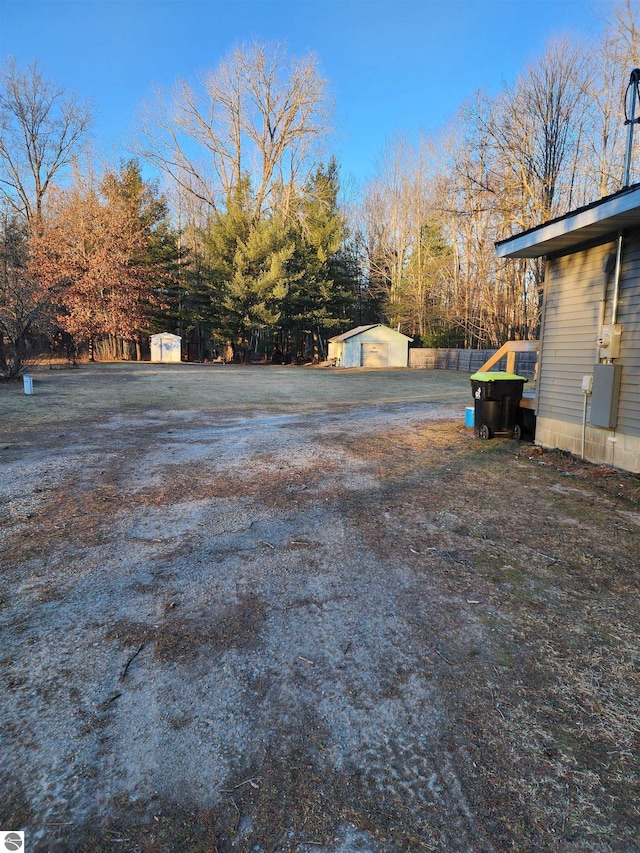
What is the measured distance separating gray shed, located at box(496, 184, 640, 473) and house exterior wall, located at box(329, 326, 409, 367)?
2285 centimetres

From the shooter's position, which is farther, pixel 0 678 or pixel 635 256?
pixel 635 256

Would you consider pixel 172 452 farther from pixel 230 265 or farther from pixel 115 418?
pixel 230 265

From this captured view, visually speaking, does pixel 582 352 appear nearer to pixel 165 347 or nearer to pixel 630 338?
pixel 630 338

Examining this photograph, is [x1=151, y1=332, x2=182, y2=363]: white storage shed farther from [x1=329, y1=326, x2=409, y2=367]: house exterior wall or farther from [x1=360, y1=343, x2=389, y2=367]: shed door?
[x1=360, y1=343, x2=389, y2=367]: shed door

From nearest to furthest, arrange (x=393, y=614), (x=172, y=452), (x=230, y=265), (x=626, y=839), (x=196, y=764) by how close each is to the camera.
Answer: (x=626, y=839) < (x=196, y=764) < (x=393, y=614) < (x=172, y=452) < (x=230, y=265)

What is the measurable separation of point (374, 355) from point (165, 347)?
13912 millimetres

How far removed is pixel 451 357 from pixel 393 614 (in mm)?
26701

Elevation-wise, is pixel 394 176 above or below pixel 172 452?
above

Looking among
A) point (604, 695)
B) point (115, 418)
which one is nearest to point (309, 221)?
point (115, 418)

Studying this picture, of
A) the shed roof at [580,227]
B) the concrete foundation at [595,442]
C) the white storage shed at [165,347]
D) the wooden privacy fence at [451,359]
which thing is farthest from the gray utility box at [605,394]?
the white storage shed at [165,347]

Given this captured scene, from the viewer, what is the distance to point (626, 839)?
133 cm

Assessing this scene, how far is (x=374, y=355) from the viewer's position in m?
29.4

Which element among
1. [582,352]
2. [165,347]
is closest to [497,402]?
[582,352]

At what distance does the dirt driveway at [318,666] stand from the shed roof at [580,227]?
8.83 ft
